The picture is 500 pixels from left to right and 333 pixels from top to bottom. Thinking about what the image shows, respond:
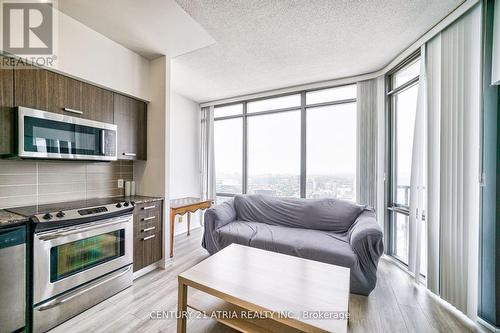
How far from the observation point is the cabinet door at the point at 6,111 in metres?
1.47

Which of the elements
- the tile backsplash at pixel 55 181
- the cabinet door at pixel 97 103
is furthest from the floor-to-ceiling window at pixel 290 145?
the cabinet door at pixel 97 103

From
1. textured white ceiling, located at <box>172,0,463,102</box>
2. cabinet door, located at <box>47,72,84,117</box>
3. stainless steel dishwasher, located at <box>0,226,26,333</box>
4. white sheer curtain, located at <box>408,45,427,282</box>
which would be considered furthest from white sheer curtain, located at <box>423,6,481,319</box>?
cabinet door, located at <box>47,72,84,117</box>

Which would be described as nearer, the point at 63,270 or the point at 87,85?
the point at 63,270

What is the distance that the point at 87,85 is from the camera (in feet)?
6.61

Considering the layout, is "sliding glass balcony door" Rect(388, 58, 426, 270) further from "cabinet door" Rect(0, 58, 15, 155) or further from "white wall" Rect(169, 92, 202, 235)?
"cabinet door" Rect(0, 58, 15, 155)

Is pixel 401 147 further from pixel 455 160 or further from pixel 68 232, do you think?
pixel 68 232

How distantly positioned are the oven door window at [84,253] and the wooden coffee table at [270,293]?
106cm

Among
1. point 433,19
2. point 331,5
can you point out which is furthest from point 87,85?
point 433,19

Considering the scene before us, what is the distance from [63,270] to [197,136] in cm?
331

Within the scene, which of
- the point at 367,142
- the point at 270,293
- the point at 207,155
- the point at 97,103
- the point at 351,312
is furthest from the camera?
the point at 207,155

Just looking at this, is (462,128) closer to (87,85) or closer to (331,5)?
(331,5)

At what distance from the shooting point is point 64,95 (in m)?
1.83

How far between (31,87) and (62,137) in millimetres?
460

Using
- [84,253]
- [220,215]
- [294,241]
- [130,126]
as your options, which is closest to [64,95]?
[130,126]
